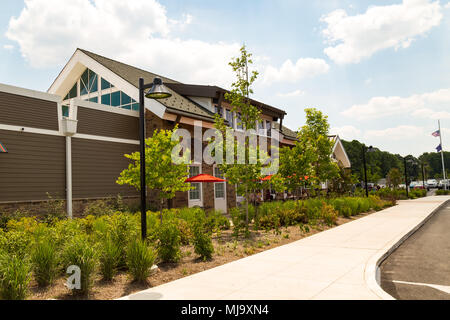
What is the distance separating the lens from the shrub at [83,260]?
5.58 m

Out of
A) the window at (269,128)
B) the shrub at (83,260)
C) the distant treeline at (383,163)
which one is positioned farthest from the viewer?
the distant treeline at (383,163)

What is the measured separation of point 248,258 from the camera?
320 inches

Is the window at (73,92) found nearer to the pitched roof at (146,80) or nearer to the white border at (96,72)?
the white border at (96,72)

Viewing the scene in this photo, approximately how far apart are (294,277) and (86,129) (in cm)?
1274

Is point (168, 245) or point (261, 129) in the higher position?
point (261, 129)

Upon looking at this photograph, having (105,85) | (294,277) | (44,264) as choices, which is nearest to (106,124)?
(105,85)

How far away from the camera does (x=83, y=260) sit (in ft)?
18.5

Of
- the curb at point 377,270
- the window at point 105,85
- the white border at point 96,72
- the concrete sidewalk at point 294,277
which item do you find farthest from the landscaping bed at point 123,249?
the window at point 105,85

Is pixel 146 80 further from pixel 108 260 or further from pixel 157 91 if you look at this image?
pixel 108 260

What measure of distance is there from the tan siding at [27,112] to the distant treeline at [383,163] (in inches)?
1957

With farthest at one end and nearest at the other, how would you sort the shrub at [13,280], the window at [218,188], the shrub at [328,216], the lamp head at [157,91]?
1. the window at [218,188]
2. the shrub at [328,216]
3. the lamp head at [157,91]
4. the shrub at [13,280]
